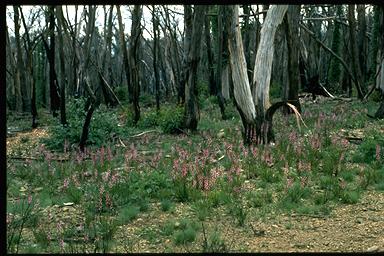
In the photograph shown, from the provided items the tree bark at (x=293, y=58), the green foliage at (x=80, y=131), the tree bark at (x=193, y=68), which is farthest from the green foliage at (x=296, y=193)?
the tree bark at (x=293, y=58)

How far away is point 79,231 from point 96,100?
5.60 meters

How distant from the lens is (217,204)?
6.08 meters

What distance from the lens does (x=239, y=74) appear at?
9.84 metres

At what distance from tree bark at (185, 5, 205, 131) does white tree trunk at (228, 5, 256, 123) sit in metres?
2.87

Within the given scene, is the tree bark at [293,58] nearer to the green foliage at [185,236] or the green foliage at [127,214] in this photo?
the green foliage at [127,214]

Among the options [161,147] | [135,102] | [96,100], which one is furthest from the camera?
[135,102]

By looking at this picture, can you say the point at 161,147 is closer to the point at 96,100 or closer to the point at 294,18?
the point at 96,100

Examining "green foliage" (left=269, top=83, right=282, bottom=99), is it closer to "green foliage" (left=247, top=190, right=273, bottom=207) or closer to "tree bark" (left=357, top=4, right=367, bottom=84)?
"tree bark" (left=357, top=4, right=367, bottom=84)

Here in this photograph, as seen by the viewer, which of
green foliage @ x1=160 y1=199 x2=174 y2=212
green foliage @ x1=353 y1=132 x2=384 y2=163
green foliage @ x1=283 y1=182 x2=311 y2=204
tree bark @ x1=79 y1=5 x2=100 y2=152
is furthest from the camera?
tree bark @ x1=79 y1=5 x2=100 y2=152

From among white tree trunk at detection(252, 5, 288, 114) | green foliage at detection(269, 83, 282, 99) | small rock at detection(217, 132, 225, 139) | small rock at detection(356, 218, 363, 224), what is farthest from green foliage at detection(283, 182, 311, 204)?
green foliage at detection(269, 83, 282, 99)

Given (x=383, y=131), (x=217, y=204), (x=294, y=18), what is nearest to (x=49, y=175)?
(x=217, y=204)

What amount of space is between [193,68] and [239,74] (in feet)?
11.0

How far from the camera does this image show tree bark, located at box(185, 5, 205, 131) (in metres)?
12.7

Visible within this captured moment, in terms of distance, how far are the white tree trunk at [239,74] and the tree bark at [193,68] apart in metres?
2.87
